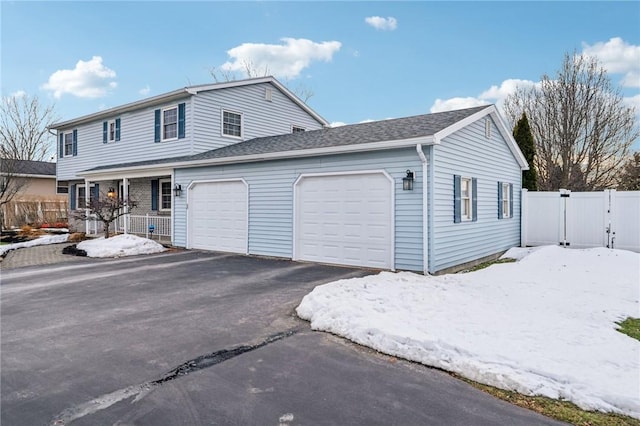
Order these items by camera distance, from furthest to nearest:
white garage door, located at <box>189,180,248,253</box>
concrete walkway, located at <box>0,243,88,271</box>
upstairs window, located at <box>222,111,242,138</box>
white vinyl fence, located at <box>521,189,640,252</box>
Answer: upstairs window, located at <box>222,111,242,138</box> → white vinyl fence, located at <box>521,189,640,252</box> → white garage door, located at <box>189,180,248,253</box> → concrete walkway, located at <box>0,243,88,271</box>

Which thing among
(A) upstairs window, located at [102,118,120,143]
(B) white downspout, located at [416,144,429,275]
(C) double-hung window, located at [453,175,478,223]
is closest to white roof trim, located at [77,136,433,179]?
(B) white downspout, located at [416,144,429,275]

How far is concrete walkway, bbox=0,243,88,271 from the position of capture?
1018cm

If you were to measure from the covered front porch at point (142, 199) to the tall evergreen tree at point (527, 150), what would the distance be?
1339 centimetres

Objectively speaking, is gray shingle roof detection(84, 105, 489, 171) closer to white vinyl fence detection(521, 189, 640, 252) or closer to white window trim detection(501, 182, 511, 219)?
white window trim detection(501, 182, 511, 219)

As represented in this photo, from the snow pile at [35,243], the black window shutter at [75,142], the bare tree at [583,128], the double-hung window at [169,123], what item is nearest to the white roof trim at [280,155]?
the double-hung window at [169,123]

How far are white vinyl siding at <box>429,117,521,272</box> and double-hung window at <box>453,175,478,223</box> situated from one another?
0.42ft

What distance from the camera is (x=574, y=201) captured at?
13.0 metres

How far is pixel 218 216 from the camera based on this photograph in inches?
487

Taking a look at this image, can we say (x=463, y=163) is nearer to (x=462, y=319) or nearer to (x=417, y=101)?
(x=462, y=319)

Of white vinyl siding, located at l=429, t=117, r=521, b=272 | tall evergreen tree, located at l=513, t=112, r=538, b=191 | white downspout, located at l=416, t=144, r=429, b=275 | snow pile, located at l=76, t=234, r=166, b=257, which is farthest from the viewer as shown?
tall evergreen tree, located at l=513, t=112, r=538, b=191

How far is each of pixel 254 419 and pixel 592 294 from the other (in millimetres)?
6703

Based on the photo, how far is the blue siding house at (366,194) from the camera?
8578 mm

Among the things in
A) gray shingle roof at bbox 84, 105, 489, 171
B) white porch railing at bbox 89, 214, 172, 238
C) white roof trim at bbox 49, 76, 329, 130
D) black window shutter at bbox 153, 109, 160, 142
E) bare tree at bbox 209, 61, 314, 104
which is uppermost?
bare tree at bbox 209, 61, 314, 104

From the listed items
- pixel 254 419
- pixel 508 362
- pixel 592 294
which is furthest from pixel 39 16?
pixel 592 294
